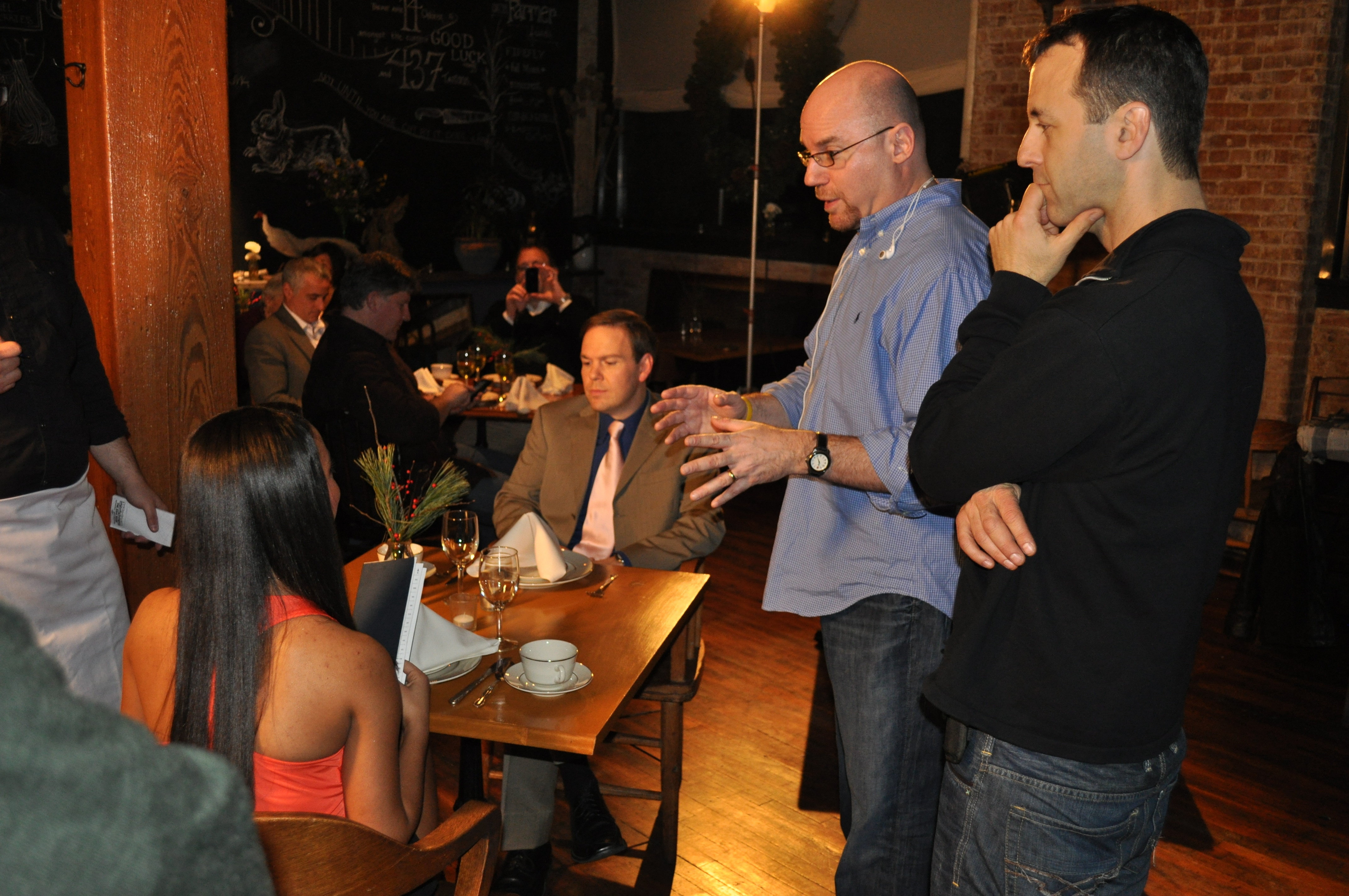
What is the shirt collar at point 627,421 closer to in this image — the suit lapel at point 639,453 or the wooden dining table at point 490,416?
the suit lapel at point 639,453

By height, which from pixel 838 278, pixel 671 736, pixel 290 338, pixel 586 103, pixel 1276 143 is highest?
pixel 586 103

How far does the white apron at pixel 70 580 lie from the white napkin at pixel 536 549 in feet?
2.65

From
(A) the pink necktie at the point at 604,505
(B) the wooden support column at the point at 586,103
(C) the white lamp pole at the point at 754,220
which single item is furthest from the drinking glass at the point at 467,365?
(B) the wooden support column at the point at 586,103

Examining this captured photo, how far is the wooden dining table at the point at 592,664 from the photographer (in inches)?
72.4

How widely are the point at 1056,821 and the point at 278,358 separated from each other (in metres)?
4.29

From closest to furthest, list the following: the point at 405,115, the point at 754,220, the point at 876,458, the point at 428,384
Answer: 1. the point at 876,458
2. the point at 428,384
3. the point at 754,220
4. the point at 405,115

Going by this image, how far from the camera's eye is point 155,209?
86.3 inches

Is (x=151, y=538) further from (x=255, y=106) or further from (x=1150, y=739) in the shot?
(x=255, y=106)

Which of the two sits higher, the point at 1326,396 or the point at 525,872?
the point at 1326,396

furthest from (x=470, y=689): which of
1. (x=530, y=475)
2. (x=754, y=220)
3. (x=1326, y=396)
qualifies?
(x=1326, y=396)

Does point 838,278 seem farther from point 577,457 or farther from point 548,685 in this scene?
point 577,457

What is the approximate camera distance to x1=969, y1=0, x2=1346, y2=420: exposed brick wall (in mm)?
5473

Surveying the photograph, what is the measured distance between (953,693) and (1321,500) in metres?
3.77

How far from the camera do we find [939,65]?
7.26 m
